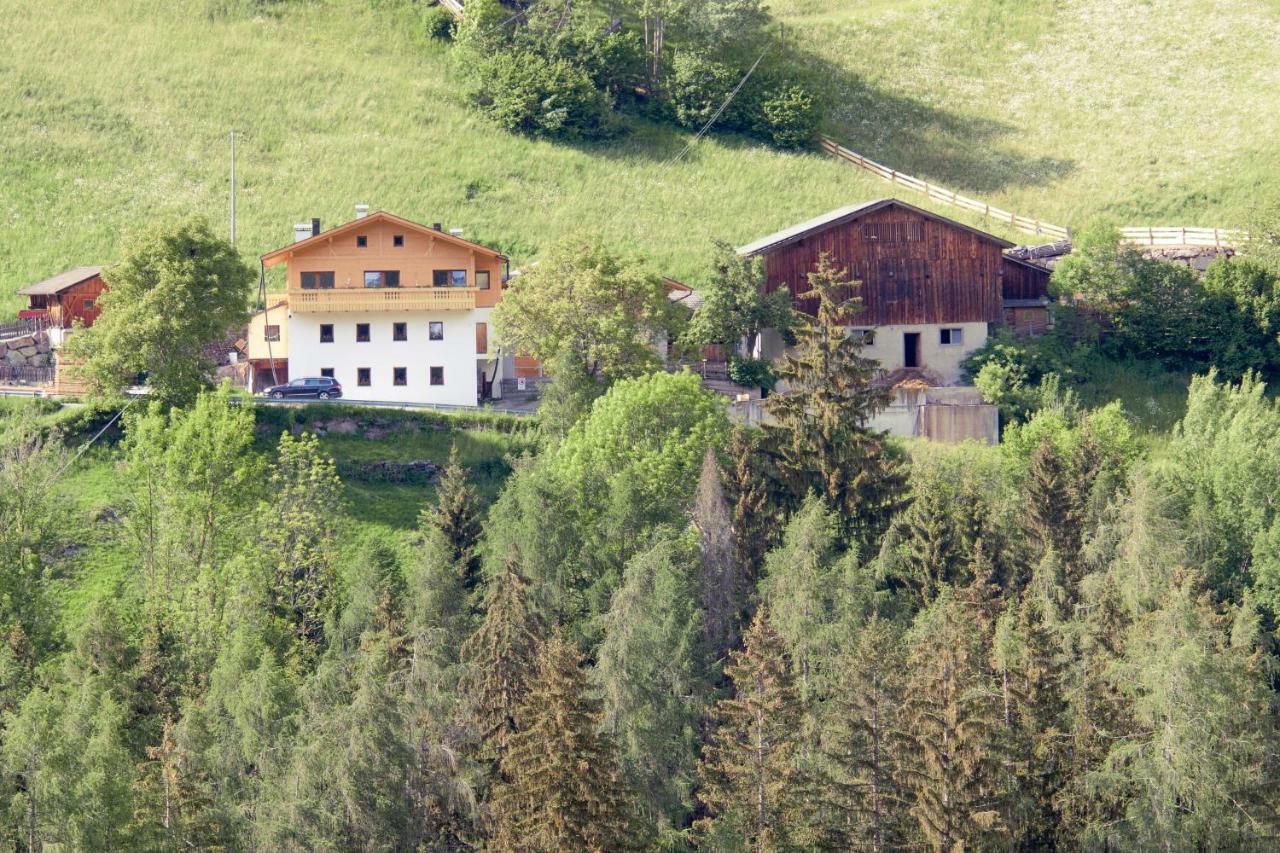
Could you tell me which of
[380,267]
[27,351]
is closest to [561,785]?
[380,267]

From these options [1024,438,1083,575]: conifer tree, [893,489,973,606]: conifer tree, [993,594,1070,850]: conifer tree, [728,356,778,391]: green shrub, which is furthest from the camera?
[728,356,778,391]: green shrub

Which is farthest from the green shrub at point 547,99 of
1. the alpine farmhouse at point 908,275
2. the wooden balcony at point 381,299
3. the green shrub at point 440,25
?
the wooden balcony at point 381,299

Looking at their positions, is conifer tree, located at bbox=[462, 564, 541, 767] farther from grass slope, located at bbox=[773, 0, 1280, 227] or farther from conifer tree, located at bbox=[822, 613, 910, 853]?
grass slope, located at bbox=[773, 0, 1280, 227]

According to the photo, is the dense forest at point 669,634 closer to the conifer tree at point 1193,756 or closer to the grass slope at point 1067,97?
the conifer tree at point 1193,756

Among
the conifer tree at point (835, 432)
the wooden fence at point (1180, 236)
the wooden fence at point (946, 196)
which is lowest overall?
the conifer tree at point (835, 432)

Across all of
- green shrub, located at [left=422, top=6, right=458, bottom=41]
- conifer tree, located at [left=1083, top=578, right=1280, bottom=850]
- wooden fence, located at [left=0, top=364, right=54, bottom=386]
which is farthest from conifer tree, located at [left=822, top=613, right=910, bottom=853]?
green shrub, located at [left=422, top=6, right=458, bottom=41]

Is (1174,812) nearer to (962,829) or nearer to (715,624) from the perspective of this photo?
(962,829)
